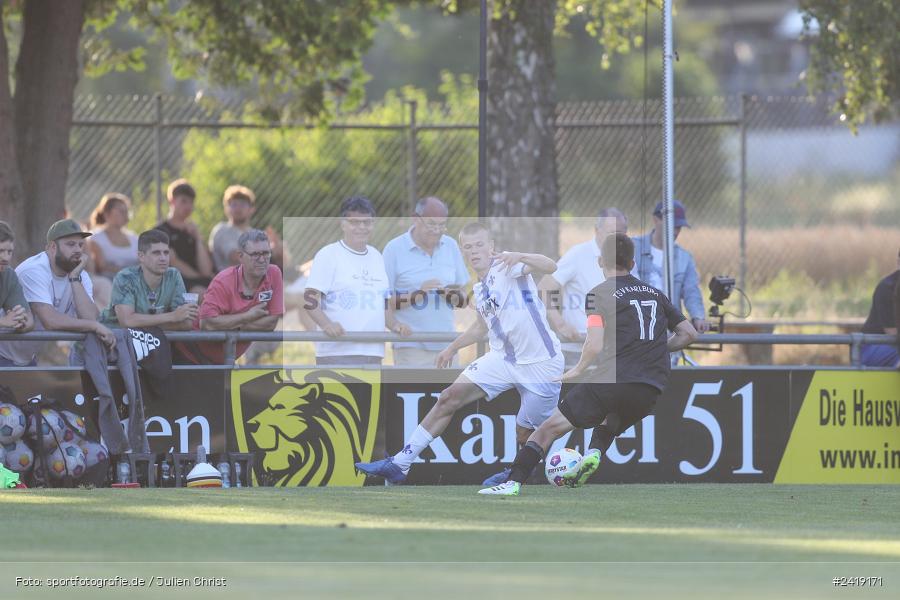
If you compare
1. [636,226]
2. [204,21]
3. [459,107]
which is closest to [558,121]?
[459,107]

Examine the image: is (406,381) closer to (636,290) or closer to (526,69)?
(636,290)

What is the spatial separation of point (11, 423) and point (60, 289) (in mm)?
1373

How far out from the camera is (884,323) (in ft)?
44.5

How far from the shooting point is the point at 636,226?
24547 mm

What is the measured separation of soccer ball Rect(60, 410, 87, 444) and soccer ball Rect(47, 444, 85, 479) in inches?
2.4

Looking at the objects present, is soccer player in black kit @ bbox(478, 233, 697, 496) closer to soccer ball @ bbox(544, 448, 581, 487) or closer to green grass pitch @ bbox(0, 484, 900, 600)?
soccer ball @ bbox(544, 448, 581, 487)

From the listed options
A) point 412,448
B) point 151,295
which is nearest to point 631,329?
point 412,448

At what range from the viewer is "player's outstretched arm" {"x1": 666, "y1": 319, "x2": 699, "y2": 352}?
38.4ft

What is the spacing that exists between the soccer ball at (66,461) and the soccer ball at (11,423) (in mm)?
288

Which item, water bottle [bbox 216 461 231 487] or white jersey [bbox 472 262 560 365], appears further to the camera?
water bottle [bbox 216 461 231 487]

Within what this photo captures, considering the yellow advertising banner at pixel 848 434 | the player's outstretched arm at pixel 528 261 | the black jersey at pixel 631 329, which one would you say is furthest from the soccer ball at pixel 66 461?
the yellow advertising banner at pixel 848 434

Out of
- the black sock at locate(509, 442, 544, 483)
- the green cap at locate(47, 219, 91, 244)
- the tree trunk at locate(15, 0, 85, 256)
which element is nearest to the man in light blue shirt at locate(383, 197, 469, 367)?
the black sock at locate(509, 442, 544, 483)

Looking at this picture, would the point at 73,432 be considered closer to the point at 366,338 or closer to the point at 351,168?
the point at 366,338

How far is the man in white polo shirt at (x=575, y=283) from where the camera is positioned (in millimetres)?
13312
